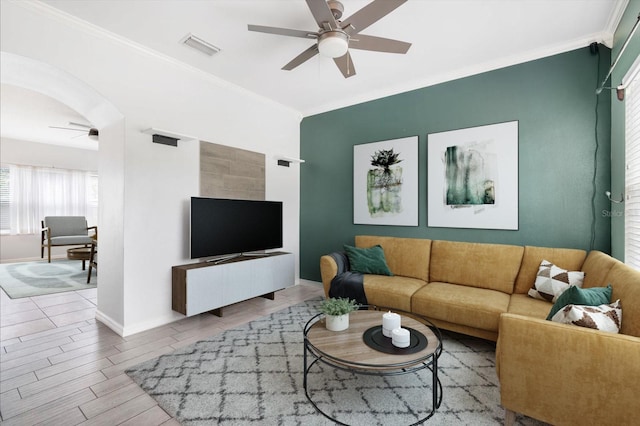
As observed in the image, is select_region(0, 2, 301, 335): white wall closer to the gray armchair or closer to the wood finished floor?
the wood finished floor

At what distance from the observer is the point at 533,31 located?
8.86ft

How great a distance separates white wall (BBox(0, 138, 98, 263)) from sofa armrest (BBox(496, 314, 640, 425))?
9295 millimetres

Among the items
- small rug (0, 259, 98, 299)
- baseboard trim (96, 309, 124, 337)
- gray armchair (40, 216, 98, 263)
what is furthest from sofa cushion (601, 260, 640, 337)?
gray armchair (40, 216, 98, 263)

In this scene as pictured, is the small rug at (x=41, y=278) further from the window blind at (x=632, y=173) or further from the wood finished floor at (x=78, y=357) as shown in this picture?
the window blind at (x=632, y=173)

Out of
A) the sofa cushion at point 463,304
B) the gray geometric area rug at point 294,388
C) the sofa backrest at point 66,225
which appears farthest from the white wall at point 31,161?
the sofa cushion at point 463,304

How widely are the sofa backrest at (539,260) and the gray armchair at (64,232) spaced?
7449 mm

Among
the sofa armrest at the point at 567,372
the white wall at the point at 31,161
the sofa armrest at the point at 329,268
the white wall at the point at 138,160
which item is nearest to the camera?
the sofa armrest at the point at 567,372

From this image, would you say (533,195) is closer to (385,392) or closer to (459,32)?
(459,32)

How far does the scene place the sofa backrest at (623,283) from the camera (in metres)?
1.50

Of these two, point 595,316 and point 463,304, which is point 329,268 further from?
point 595,316

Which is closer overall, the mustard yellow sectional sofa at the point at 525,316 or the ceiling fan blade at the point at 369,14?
the mustard yellow sectional sofa at the point at 525,316

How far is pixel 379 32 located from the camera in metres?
2.69

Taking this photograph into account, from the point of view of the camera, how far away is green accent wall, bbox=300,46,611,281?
2.82m

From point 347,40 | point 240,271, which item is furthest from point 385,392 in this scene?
point 347,40
